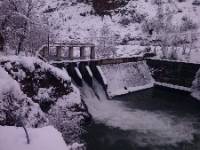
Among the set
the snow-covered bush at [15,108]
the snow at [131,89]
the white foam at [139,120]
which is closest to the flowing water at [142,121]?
the white foam at [139,120]

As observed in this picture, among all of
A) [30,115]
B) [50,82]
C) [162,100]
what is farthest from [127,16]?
[30,115]

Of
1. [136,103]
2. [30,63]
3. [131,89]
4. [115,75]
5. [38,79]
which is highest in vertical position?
[30,63]

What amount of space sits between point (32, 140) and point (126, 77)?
53.2 feet

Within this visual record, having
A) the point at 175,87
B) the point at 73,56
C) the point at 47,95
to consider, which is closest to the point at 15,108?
the point at 47,95

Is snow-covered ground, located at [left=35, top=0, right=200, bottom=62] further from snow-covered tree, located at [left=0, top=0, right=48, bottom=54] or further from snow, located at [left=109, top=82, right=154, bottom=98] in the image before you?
snow-covered tree, located at [left=0, top=0, right=48, bottom=54]

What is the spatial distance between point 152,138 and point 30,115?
596 centimetres

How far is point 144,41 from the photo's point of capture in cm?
3344

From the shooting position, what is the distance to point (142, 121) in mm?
15758

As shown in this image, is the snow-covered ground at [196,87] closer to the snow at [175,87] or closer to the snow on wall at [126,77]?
the snow at [175,87]

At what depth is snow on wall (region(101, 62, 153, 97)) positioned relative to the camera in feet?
65.3

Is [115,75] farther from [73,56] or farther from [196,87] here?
[196,87]

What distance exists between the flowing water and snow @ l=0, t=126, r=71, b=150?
7161 millimetres

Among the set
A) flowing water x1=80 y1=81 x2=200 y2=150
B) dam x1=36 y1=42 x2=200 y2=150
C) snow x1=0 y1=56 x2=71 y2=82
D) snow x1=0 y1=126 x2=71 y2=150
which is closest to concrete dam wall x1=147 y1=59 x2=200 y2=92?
dam x1=36 y1=42 x2=200 y2=150

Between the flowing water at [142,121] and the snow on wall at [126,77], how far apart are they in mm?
558
